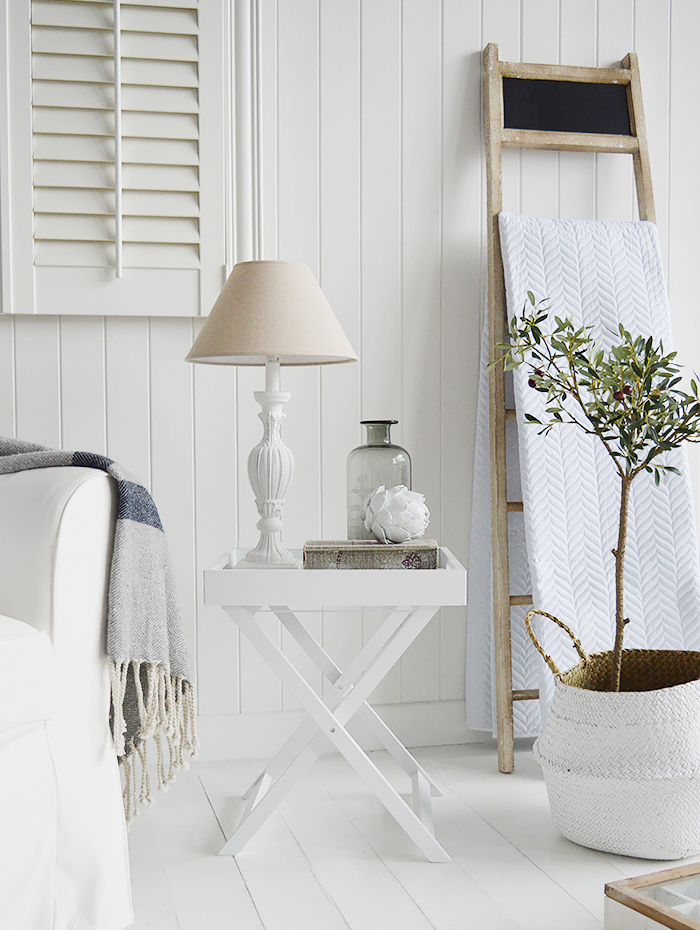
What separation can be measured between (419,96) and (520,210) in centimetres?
40

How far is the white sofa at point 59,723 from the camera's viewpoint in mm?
1223

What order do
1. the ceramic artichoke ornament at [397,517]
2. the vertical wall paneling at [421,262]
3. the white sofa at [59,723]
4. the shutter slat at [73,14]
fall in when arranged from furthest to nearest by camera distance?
the vertical wall paneling at [421,262], the shutter slat at [73,14], the ceramic artichoke ornament at [397,517], the white sofa at [59,723]

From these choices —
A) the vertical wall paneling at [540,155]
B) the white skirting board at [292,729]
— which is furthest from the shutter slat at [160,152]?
the white skirting board at [292,729]

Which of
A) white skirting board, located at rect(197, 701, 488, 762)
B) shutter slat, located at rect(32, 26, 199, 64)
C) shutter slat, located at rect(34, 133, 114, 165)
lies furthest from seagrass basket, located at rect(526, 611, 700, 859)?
shutter slat, located at rect(32, 26, 199, 64)

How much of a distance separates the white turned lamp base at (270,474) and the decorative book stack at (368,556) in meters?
0.13

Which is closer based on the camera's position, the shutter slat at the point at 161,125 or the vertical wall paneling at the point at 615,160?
the shutter slat at the point at 161,125

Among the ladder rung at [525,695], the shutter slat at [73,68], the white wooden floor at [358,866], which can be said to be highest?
the shutter slat at [73,68]

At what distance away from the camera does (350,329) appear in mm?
2260

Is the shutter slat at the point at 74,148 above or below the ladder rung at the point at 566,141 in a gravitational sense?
below

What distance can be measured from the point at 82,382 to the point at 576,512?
49.8 inches

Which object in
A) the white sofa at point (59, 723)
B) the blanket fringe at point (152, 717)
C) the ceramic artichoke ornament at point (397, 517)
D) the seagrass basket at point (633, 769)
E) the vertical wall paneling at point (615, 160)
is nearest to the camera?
the white sofa at point (59, 723)

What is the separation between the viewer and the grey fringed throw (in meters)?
1.40

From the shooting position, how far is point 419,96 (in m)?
2.27

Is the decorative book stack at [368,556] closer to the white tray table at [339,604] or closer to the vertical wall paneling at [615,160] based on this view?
the white tray table at [339,604]
